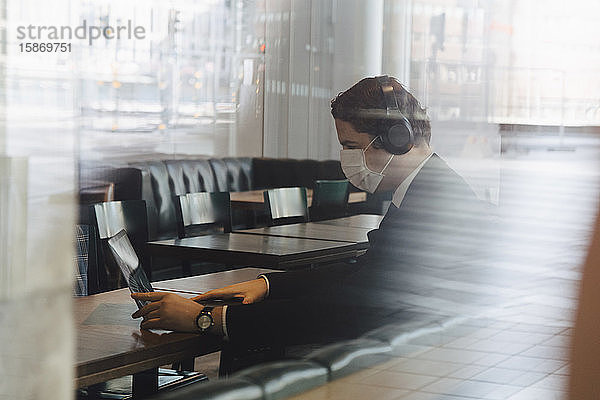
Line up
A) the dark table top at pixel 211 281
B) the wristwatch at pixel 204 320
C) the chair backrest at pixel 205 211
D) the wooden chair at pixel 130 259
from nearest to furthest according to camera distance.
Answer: the wooden chair at pixel 130 259 → the dark table top at pixel 211 281 → the wristwatch at pixel 204 320 → the chair backrest at pixel 205 211

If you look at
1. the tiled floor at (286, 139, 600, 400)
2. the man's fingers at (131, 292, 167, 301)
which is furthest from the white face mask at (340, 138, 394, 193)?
the man's fingers at (131, 292, 167, 301)

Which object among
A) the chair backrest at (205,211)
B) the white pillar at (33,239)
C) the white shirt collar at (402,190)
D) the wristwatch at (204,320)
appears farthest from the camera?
the chair backrest at (205,211)

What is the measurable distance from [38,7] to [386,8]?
1.12ft

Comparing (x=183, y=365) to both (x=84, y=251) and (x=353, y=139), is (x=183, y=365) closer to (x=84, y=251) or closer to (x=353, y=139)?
(x=84, y=251)

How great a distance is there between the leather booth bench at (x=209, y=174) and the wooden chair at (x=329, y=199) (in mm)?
12

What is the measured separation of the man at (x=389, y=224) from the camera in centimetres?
100

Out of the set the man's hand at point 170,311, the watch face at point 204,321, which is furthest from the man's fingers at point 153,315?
the watch face at point 204,321

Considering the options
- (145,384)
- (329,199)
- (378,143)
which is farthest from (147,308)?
(378,143)

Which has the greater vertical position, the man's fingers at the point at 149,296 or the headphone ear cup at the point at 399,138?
the headphone ear cup at the point at 399,138

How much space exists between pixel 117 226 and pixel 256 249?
33 cm

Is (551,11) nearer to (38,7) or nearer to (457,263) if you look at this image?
(457,263)

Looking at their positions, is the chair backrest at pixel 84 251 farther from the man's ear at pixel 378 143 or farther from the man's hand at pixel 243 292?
the man's ear at pixel 378 143

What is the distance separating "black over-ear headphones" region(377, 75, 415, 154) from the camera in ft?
3.27

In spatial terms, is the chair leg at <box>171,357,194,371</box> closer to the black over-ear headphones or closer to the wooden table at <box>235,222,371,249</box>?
the wooden table at <box>235,222,371,249</box>
